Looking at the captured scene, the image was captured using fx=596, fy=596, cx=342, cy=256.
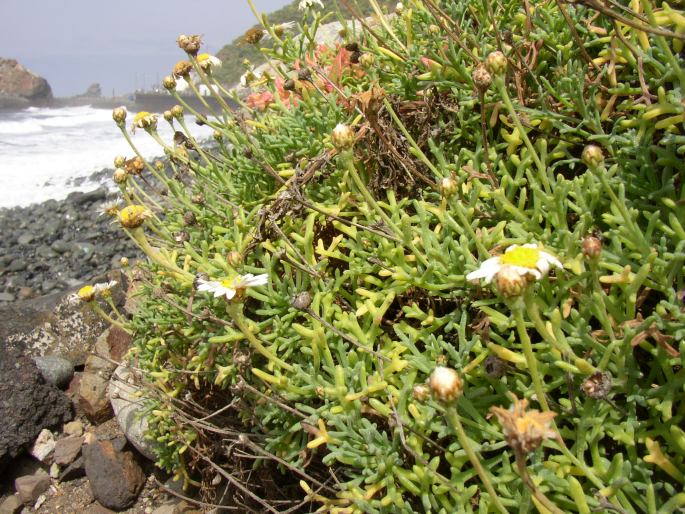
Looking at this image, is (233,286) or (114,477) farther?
(114,477)

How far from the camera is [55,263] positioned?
9.35m

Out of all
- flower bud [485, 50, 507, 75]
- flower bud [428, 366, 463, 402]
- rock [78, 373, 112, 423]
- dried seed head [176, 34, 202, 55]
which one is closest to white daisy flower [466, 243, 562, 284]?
flower bud [428, 366, 463, 402]

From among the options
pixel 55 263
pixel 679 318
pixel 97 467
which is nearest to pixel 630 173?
pixel 679 318

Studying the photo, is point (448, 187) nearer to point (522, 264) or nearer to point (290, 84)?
point (522, 264)

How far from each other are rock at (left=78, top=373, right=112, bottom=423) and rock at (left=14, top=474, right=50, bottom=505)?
420 millimetres

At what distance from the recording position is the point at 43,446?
3600 millimetres

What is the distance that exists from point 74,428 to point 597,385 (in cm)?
346

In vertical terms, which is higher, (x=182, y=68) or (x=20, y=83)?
(x=20, y=83)

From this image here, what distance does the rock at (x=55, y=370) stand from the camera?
13.2 feet

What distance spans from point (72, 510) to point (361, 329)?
7.73 ft

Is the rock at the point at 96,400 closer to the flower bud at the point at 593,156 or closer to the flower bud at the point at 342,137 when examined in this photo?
the flower bud at the point at 342,137

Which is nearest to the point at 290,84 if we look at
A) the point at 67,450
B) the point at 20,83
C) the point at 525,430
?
the point at 525,430

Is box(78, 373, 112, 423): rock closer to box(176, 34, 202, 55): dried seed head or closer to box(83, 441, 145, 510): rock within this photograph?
box(83, 441, 145, 510): rock

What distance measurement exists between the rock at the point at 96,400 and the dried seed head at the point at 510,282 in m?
3.26
